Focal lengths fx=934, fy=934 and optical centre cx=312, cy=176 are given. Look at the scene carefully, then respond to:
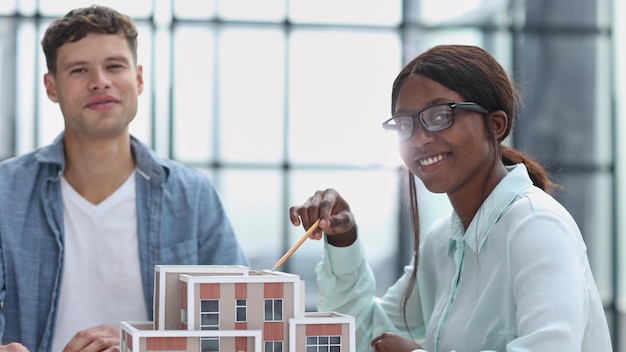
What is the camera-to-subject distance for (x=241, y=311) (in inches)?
61.7

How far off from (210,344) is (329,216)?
19.7 inches

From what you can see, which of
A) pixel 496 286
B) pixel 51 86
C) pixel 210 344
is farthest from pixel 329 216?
pixel 51 86

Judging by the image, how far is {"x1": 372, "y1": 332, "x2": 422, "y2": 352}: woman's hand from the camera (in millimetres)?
1678

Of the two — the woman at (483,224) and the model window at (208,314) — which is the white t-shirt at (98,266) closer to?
the woman at (483,224)

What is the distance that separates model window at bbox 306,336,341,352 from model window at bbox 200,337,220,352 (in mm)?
157

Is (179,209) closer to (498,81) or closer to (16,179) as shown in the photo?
(16,179)

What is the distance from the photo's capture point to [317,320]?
1.58 meters

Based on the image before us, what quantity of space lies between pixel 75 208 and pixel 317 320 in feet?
3.86

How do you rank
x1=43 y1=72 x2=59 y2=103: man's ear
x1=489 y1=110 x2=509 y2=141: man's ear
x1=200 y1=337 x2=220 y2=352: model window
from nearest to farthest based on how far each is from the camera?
x1=200 y1=337 x2=220 y2=352: model window
x1=489 y1=110 x2=509 y2=141: man's ear
x1=43 y1=72 x2=59 y2=103: man's ear

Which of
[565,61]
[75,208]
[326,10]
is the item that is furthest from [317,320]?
[565,61]

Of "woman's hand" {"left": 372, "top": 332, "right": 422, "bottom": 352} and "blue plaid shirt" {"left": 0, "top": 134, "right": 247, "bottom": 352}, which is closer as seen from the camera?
"woman's hand" {"left": 372, "top": 332, "right": 422, "bottom": 352}

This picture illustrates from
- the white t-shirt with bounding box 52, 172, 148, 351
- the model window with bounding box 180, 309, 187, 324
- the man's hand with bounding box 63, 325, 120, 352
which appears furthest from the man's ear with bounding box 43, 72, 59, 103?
the model window with bounding box 180, 309, 187, 324

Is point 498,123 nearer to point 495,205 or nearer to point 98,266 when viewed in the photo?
point 495,205

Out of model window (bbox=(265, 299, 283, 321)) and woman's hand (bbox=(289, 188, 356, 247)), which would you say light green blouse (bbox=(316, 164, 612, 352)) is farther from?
model window (bbox=(265, 299, 283, 321))
